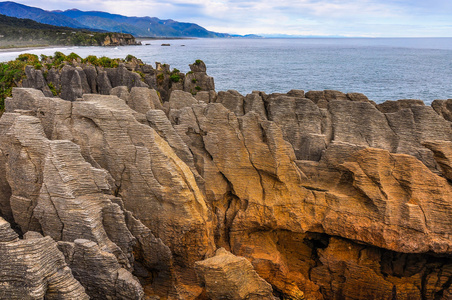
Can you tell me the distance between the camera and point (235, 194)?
20.2m

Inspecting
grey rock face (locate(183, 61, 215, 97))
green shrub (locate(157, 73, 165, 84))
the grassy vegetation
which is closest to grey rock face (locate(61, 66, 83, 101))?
green shrub (locate(157, 73, 165, 84))

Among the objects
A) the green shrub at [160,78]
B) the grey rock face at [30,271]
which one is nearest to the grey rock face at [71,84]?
the green shrub at [160,78]

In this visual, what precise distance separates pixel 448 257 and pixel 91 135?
1888 cm

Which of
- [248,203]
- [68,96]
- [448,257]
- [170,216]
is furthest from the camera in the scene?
[68,96]

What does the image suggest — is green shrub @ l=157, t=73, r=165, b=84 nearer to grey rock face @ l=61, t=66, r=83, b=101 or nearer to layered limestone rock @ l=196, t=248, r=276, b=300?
grey rock face @ l=61, t=66, r=83, b=101

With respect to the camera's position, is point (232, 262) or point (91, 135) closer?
point (232, 262)

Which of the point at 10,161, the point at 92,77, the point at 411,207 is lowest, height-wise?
the point at 411,207

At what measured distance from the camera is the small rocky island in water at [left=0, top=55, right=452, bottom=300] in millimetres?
14648

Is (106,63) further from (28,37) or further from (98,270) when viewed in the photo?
(28,37)

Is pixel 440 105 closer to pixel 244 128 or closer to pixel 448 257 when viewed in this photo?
pixel 448 257

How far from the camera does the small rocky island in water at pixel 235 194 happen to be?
14.6 m

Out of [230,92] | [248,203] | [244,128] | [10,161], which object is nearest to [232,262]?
[248,203]

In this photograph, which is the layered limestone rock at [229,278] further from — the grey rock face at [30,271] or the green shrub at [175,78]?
the green shrub at [175,78]

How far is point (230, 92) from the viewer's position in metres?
25.1
